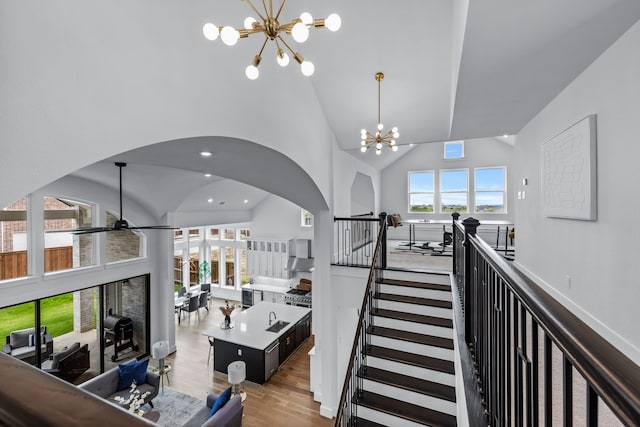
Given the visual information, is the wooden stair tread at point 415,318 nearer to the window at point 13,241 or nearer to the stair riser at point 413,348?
the stair riser at point 413,348

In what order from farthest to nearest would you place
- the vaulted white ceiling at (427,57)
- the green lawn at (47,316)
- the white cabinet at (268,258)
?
the white cabinet at (268,258), the green lawn at (47,316), the vaulted white ceiling at (427,57)

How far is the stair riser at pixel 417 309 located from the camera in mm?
4730

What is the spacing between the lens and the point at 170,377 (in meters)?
6.78

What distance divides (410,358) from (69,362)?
660 cm

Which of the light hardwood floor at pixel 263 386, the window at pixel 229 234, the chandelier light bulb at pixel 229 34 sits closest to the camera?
the chandelier light bulb at pixel 229 34

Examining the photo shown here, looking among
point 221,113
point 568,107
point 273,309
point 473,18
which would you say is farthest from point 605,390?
point 273,309

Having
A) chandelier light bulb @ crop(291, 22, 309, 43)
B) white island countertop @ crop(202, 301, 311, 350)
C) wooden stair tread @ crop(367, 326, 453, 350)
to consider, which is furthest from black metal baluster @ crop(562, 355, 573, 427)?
white island countertop @ crop(202, 301, 311, 350)

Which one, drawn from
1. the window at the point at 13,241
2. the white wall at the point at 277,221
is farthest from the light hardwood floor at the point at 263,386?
the white wall at the point at 277,221

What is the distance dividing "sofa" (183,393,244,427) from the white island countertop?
1.65 m

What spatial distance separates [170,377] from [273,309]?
2.96 metres

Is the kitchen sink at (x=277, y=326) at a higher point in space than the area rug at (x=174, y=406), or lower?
higher

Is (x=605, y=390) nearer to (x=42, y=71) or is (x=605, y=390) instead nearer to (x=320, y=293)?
(x=42, y=71)

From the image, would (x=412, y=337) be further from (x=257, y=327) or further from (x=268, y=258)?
(x=268, y=258)

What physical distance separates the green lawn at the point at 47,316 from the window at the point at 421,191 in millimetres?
9869
